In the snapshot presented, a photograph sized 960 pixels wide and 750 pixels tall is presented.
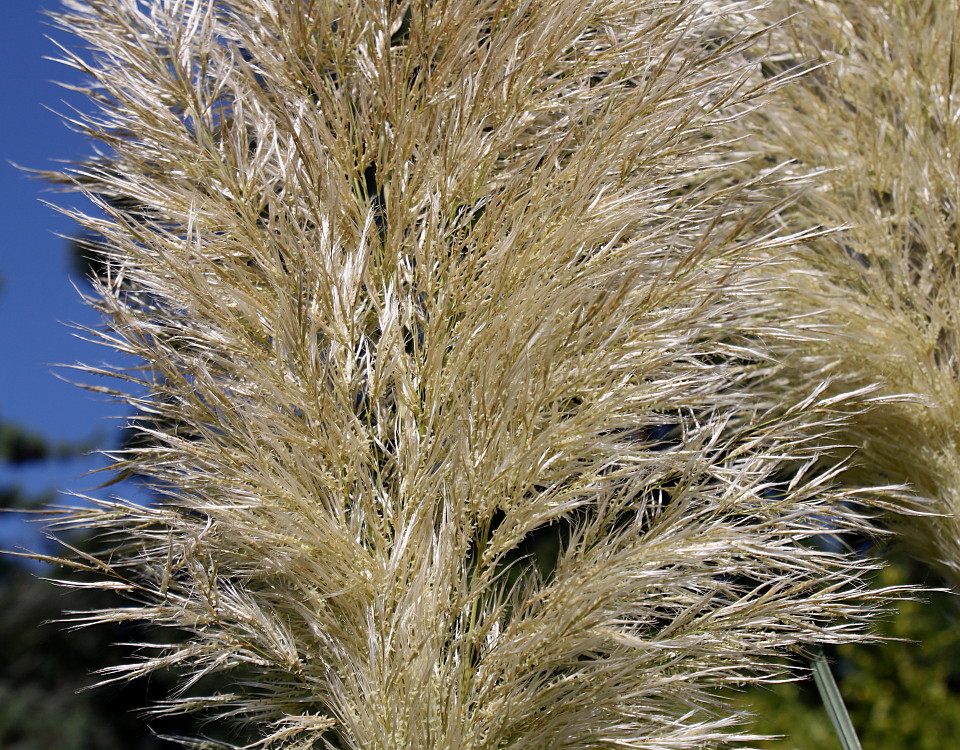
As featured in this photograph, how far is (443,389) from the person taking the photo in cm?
101

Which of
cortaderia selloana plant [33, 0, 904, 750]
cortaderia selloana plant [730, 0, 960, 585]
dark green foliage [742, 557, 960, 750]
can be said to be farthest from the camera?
dark green foliage [742, 557, 960, 750]

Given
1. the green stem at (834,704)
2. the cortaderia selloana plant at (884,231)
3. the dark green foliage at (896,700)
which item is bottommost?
the dark green foliage at (896,700)

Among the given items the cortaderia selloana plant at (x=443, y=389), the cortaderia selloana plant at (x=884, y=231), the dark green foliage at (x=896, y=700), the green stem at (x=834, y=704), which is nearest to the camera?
the cortaderia selloana plant at (x=443, y=389)

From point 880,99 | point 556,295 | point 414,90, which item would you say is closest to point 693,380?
point 556,295

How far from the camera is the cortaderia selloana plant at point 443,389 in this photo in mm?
937

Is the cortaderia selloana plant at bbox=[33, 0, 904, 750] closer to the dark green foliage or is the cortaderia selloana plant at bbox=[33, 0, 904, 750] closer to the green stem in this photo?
the green stem

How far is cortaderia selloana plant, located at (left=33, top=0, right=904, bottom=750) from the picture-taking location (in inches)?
36.9

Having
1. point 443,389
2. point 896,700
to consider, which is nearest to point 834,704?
point 443,389

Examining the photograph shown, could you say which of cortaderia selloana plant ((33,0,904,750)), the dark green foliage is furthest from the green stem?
the dark green foliage

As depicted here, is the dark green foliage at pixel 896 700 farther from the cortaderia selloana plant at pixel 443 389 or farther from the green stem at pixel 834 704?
the cortaderia selloana plant at pixel 443 389

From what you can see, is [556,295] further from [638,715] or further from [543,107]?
[638,715]

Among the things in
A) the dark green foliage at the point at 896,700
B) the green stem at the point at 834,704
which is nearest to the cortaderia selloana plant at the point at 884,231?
the green stem at the point at 834,704

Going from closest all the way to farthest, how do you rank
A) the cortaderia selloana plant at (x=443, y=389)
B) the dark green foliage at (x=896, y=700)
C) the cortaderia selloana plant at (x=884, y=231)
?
the cortaderia selloana plant at (x=443, y=389)
the cortaderia selloana plant at (x=884, y=231)
the dark green foliage at (x=896, y=700)

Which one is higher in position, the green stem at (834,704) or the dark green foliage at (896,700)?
the green stem at (834,704)
